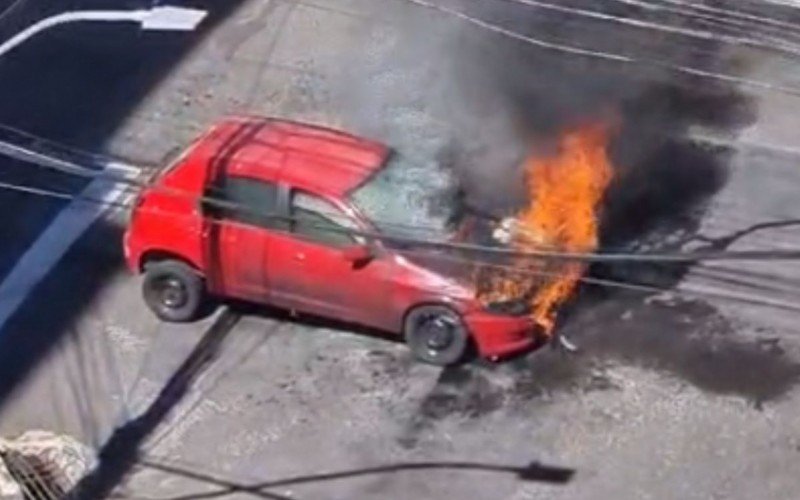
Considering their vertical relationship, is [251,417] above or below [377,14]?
below

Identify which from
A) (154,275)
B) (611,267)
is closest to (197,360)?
(154,275)

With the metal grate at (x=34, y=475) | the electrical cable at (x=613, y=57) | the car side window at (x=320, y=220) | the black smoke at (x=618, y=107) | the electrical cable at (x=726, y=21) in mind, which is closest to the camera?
the metal grate at (x=34, y=475)

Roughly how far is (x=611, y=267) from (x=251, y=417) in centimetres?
338

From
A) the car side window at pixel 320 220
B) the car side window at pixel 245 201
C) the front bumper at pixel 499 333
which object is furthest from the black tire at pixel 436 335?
the car side window at pixel 245 201

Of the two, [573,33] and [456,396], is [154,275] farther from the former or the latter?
[573,33]

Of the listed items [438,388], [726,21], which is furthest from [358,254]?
[726,21]

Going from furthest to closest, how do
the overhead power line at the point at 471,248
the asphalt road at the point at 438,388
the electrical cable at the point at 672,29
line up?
the electrical cable at the point at 672,29, the asphalt road at the point at 438,388, the overhead power line at the point at 471,248

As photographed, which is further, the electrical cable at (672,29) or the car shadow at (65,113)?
the electrical cable at (672,29)

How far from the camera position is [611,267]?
1934 cm

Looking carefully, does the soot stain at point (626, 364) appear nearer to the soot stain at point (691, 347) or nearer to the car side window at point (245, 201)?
the soot stain at point (691, 347)

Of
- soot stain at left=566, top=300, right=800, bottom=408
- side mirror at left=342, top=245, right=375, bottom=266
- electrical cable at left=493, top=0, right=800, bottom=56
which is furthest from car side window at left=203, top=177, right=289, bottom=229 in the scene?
electrical cable at left=493, top=0, right=800, bottom=56

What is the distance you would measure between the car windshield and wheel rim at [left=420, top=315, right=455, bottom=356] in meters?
0.64

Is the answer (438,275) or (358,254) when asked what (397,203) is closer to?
(358,254)

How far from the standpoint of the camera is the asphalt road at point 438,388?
1727 cm
